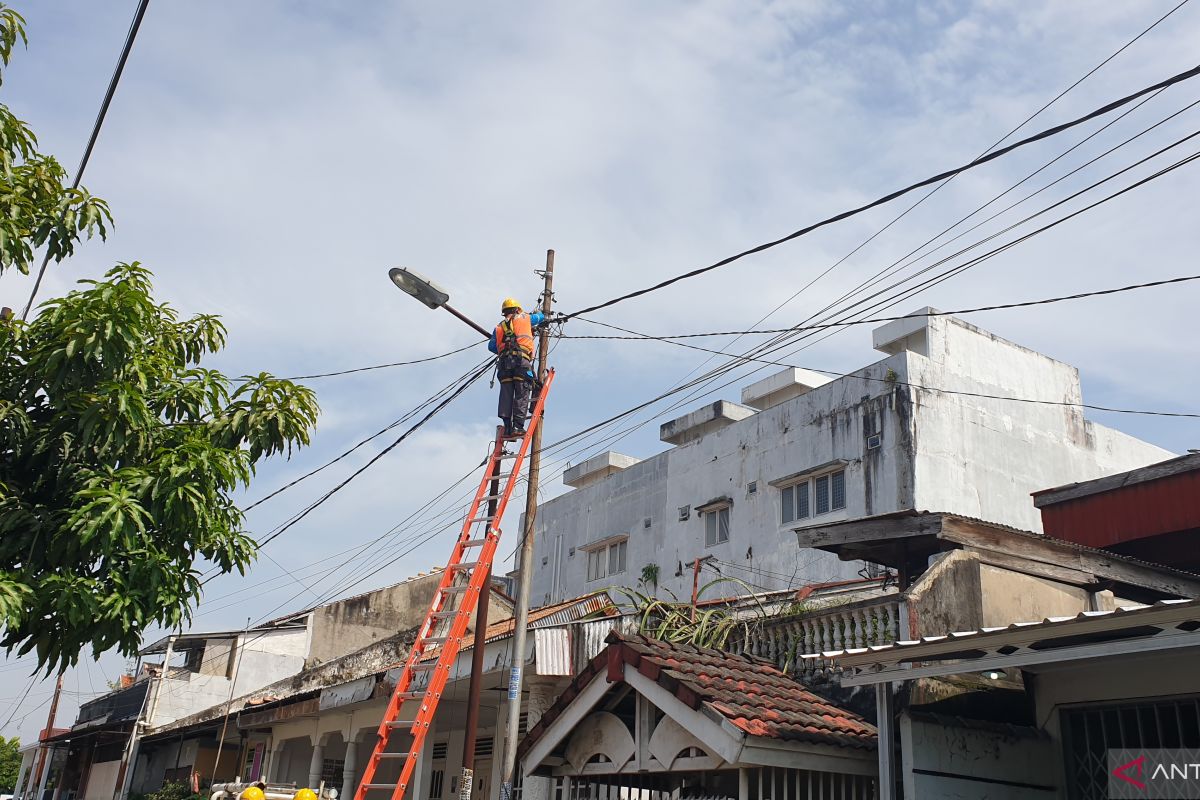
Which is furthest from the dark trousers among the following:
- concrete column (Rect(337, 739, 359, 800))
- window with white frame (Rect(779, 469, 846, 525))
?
window with white frame (Rect(779, 469, 846, 525))

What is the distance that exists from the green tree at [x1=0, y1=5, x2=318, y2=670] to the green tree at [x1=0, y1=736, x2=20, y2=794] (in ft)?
221

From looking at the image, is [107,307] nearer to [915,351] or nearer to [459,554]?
[459,554]

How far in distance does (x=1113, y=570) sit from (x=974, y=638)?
4400 millimetres

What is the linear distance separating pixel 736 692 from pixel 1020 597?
10.1ft

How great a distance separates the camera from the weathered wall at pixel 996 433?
22266 mm

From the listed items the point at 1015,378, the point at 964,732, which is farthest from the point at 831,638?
the point at 1015,378

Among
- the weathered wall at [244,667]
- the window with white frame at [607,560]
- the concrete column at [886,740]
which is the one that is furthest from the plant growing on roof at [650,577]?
the concrete column at [886,740]

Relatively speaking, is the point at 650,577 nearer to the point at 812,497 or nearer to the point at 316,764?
the point at 812,497

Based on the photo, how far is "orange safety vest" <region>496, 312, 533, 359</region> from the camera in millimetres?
12508

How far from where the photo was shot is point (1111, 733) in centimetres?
786

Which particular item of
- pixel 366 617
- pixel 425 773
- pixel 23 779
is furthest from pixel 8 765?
pixel 425 773

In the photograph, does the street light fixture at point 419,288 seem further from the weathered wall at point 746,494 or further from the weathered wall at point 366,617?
the weathered wall at point 366,617

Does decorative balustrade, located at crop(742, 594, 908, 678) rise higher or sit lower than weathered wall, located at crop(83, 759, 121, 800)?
higher

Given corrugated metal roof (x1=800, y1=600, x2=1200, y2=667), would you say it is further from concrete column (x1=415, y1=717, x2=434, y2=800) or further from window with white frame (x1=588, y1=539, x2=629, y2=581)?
window with white frame (x1=588, y1=539, x2=629, y2=581)
